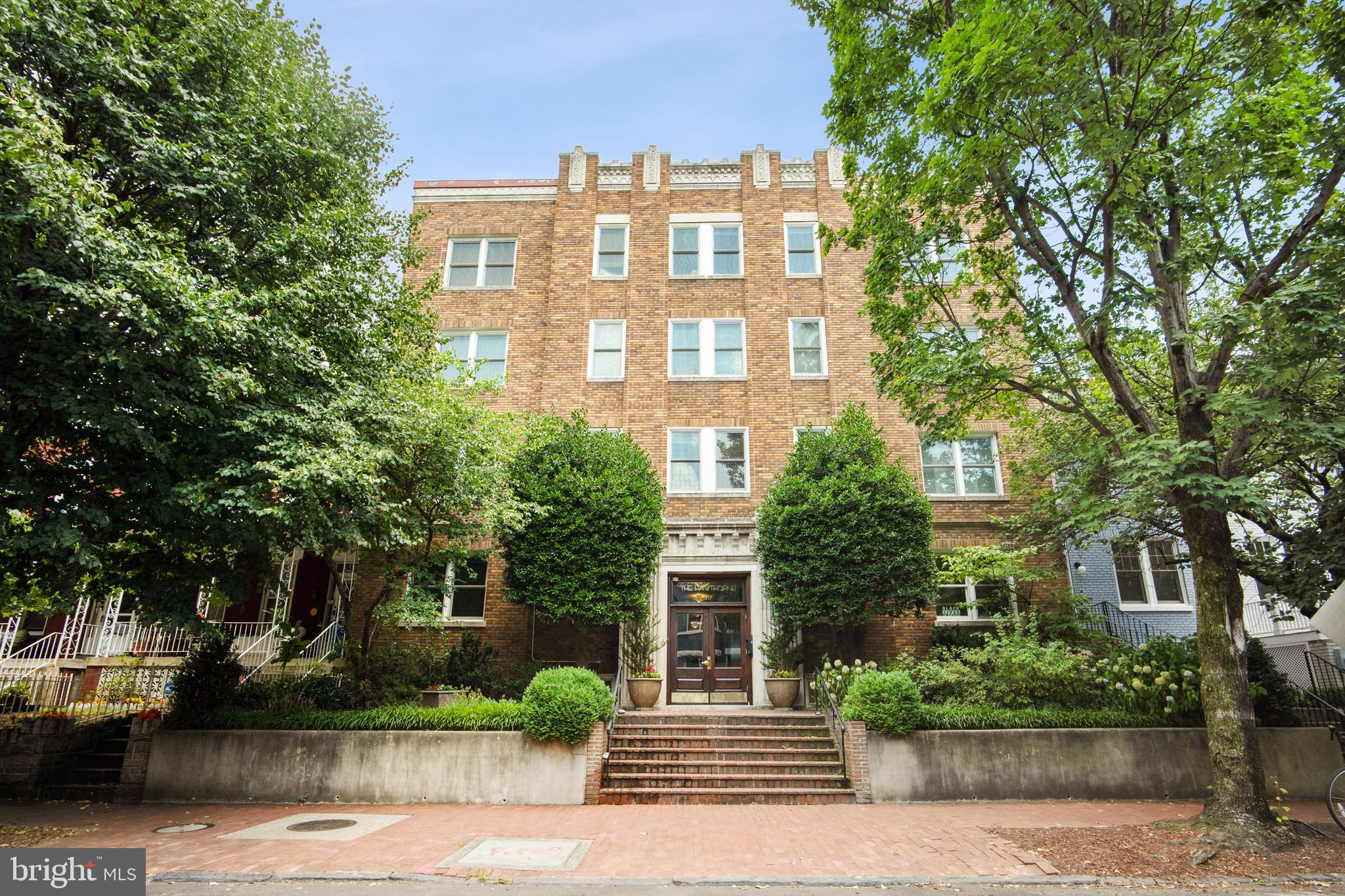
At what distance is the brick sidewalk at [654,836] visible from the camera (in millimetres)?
7434

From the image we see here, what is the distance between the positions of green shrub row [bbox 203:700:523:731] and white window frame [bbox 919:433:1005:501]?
10840 millimetres

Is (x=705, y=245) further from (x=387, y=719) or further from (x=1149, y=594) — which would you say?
(x=1149, y=594)

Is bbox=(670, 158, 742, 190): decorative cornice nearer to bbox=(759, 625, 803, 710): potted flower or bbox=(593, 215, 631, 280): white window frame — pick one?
bbox=(593, 215, 631, 280): white window frame

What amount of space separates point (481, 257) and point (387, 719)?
42.2ft

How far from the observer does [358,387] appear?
34.9 ft

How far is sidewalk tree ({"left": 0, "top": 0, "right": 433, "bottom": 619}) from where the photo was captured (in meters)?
7.79

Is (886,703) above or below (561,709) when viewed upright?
above

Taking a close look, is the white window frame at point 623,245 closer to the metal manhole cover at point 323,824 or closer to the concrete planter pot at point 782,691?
the concrete planter pot at point 782,691

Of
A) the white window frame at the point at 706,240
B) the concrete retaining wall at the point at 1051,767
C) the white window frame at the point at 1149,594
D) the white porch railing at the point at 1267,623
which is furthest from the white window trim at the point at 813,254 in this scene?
the white porch railing at the point at 1267,623

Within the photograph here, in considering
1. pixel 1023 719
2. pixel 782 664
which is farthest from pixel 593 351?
pixel 1023 719

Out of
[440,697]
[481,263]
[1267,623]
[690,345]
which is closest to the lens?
[440,697]

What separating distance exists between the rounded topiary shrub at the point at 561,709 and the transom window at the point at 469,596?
19.1 feet

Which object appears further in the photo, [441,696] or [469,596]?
[469,596]

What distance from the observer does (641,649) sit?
1533 cm
